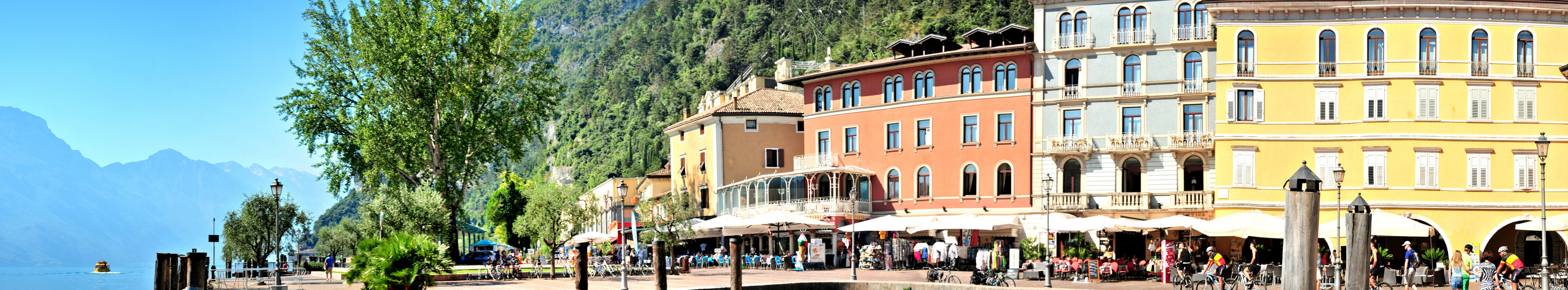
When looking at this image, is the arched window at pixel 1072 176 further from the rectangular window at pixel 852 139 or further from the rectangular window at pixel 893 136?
the rectangular window at pixel 852 139

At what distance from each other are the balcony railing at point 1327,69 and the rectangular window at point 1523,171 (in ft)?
19.7

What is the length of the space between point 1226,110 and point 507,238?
8163 cm

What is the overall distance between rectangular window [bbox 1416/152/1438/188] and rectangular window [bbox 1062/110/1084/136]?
35.6 feet

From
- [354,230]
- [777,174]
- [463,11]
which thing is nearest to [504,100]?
[463,11]

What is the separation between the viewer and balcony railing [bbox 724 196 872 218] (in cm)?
4981

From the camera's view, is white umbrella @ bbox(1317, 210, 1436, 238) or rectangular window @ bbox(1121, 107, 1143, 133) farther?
rectangular window @ bbox(1121, 107, 1143, 133)

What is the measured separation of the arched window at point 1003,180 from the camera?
47031mm

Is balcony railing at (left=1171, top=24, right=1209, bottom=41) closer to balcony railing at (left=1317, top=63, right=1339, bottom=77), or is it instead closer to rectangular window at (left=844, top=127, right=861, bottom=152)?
balcony railing at (left=1317, top=63, right=1339, bottom=77)

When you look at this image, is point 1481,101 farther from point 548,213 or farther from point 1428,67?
point 548,213

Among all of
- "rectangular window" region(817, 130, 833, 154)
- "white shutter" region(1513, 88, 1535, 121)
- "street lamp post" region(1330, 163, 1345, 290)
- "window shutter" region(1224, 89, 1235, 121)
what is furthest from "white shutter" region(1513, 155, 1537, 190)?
"rectangular window" region(817, 130, 833, 154)

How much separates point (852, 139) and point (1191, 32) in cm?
1476

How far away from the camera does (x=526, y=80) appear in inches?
1879

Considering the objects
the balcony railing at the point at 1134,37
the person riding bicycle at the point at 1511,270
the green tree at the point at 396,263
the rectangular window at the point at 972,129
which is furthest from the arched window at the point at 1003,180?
the green tree at the point at 396,263

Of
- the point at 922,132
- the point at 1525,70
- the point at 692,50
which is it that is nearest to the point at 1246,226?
the point at 1525,70
